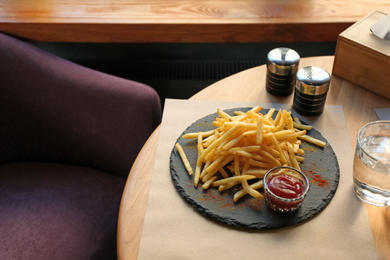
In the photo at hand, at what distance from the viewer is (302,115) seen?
157 centimetres

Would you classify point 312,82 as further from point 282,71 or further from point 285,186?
point 285,186

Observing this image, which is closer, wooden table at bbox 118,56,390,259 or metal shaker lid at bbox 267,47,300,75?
wooden table at bbox 118,56,390,259

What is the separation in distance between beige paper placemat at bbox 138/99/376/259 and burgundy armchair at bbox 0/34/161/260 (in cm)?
43

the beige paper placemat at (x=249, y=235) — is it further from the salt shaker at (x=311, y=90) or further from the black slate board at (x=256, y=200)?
the salt shaker at (x=311, y=90)

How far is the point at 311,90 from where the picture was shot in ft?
4.92

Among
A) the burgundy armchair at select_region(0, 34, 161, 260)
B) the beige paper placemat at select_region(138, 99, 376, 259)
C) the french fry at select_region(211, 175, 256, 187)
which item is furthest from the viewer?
the burgundy armchair at select_region(0, 34, 161, 260)

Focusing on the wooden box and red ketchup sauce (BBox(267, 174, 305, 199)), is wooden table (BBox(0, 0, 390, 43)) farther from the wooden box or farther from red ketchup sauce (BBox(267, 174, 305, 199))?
red ketchup sauce (BBox(267, 174, 305, 199))

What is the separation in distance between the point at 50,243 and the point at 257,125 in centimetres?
82

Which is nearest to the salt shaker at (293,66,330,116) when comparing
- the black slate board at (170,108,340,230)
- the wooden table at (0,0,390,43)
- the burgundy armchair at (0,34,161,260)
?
the black slate board at (170,108,340,230)

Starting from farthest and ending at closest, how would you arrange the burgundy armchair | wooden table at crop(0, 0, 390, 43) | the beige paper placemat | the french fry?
1. wooden table at crop(0, 0, 390, 43)
2. the burgundy armchair
3. the french fry
4. the beige paper placemat

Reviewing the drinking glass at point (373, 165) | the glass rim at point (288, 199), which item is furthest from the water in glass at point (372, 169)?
the glass rim at point (288, 199)

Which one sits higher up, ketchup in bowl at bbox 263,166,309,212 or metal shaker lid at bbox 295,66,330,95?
metal shaker lid at bbox 295,66,330,95

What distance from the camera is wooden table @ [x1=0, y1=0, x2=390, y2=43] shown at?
225cm

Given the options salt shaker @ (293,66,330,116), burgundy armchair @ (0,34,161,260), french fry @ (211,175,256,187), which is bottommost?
burgundy armchair @ (0,34,161,260)
